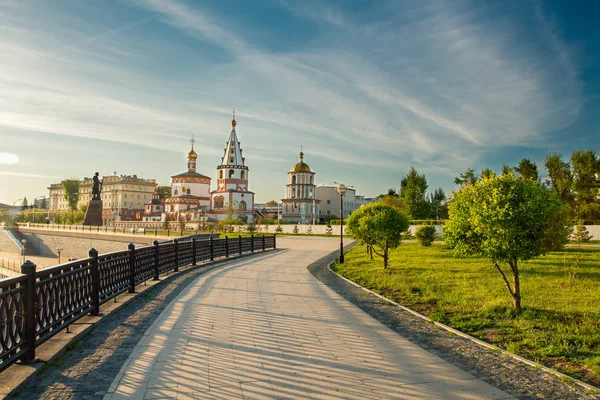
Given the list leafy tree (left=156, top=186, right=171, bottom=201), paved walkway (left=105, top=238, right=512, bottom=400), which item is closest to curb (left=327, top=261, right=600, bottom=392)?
paved walkway (left=105, top=238, right=512, bottom=400)

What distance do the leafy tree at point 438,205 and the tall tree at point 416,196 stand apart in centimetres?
232

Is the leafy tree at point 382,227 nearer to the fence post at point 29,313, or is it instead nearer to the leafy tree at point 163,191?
the fence post at point 29,313

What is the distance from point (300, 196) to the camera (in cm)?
8388

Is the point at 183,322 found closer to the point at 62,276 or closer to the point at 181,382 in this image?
the point at 62,276

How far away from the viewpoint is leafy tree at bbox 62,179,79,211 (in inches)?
3927

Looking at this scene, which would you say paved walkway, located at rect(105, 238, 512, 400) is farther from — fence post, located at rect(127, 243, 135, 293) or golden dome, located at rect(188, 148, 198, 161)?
golden dome, located at rect(188, 148, 198, 161)

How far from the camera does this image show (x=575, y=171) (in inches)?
1706

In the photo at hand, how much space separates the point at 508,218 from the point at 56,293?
292 inches

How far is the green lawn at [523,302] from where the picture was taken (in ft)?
18.6

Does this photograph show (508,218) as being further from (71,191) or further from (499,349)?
(71,191)

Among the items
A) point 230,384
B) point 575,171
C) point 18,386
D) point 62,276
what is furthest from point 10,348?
point 575,171

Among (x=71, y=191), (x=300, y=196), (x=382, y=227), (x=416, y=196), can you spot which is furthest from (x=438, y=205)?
(x=71, y=191)

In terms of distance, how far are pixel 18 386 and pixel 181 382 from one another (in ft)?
5.11

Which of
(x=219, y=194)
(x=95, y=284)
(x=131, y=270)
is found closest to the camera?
(x=95, y=284)
